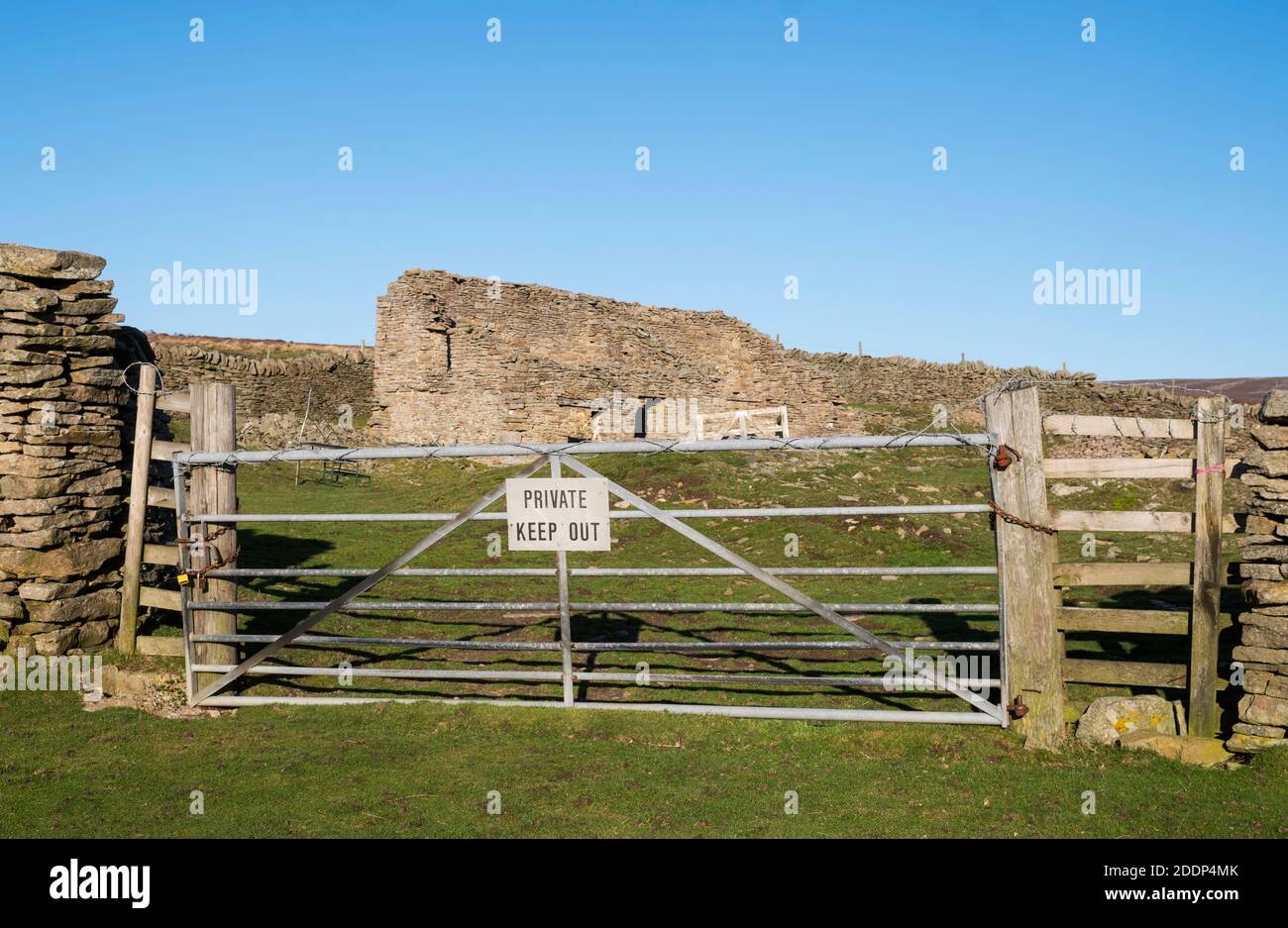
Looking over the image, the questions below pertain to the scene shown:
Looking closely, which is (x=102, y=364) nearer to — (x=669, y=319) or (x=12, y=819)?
(x=12, y=819)

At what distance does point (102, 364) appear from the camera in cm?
897

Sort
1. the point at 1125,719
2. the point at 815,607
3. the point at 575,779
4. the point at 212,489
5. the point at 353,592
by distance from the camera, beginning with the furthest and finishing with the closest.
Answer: the point at 212,489 → the point at 353,592 → the point at 815,607 → the point at 1125,719 → the point at 575,779

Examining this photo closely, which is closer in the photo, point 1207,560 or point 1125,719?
point 1207,560

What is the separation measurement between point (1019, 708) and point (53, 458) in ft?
25.7

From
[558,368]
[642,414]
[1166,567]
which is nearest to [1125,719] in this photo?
[1166,567]

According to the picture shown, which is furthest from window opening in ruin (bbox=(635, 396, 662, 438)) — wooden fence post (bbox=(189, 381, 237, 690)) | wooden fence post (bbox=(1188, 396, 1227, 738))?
wooden fence post (bbox=(1188, 396, 1227, 738))

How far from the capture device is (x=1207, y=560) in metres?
6.46

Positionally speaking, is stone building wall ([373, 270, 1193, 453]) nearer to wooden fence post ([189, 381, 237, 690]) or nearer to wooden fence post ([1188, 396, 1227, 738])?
wooden fence post ([189, 381, 237, 690])

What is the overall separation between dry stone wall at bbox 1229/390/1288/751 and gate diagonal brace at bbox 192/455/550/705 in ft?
15.2

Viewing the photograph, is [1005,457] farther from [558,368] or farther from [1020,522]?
[558,368]

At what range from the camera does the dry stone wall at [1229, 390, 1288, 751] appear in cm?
625

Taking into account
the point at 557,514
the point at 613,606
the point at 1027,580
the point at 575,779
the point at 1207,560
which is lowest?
the point at 575,779
